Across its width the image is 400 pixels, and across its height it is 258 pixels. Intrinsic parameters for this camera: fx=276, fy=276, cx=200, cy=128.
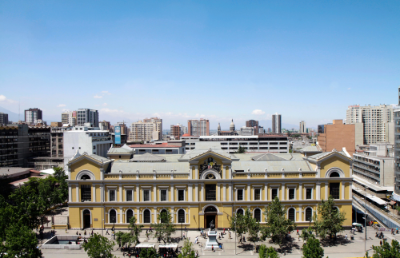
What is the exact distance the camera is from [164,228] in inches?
1670

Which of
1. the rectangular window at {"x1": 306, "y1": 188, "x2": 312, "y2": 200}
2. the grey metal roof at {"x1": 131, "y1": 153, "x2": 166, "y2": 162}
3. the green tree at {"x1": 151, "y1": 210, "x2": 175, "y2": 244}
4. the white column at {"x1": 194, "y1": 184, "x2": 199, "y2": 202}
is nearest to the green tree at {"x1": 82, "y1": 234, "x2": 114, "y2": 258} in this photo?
the green tree at {"x1": 151, "y1": 210, "x2": 175, "y2": 244}

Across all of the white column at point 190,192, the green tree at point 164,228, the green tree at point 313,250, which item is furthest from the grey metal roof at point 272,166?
the green tree at point 313,250

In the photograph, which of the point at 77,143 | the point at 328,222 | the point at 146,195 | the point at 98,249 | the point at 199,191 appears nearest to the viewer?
the point at 98,249

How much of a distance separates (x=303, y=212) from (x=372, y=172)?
46.8 meters

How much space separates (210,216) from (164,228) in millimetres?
10007

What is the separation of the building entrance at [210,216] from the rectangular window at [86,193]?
818 inches

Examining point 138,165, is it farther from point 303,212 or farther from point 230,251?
point 303,212

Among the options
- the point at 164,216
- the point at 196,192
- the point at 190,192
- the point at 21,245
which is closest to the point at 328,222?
the point at 196,192

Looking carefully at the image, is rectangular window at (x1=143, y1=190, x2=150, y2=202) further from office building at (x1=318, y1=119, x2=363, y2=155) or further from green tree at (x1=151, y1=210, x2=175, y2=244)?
office building at (x1=318, y1=119, x2=363, y2=155)

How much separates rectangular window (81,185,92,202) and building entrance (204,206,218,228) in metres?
20.8

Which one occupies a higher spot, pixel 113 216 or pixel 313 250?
pixel 313 250

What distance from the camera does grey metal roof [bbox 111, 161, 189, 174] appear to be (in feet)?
164

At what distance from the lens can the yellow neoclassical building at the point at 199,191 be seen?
48.5m

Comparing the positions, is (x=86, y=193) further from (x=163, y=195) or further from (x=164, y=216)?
(x=164, y=216)
